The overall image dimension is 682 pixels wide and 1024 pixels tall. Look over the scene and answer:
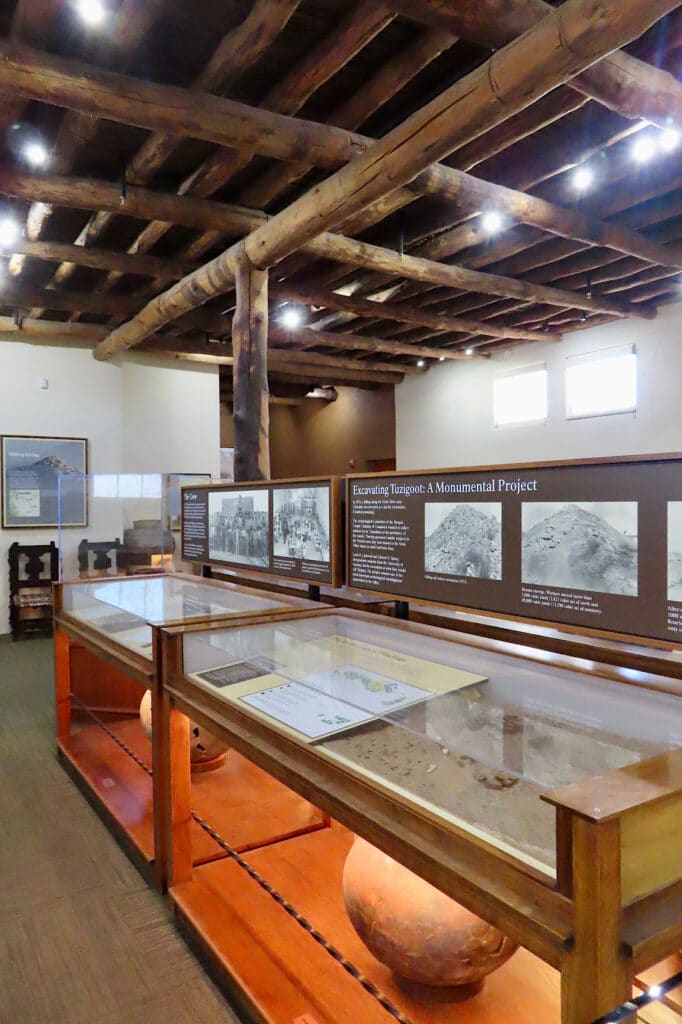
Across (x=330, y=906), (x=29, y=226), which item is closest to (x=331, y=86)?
(x=29, y=226)

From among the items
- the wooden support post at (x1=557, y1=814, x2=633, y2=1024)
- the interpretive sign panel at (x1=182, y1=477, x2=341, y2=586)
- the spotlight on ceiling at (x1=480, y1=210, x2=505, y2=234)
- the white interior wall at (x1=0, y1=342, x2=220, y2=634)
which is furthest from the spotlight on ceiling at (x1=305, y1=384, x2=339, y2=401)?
the wooden support post at (x1=557, y1=814, x2=633, y2=1024)

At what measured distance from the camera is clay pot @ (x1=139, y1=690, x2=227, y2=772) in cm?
297

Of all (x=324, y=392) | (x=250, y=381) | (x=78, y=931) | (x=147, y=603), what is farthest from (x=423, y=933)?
(x=324, y=392)

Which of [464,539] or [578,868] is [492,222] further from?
[578,868]

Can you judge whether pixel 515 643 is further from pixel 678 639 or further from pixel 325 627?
pixel 325 627

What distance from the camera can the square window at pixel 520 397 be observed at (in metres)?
8.27

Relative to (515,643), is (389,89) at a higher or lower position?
higher

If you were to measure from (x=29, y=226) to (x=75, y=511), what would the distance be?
2874 millimetres

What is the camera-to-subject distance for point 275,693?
69.6 inches

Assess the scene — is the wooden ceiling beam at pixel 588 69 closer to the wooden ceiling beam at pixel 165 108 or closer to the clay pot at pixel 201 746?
the wooden ceiling beam at pixel 165 108

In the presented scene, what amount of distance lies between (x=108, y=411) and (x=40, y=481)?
1030 mm

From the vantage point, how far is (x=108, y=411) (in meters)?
7.14

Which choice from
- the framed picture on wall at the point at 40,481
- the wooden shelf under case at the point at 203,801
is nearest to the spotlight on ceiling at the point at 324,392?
the framed picture on wall at the point at 40,481

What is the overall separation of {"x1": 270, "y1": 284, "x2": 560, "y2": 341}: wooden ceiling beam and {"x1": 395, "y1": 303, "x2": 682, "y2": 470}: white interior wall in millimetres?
1024
